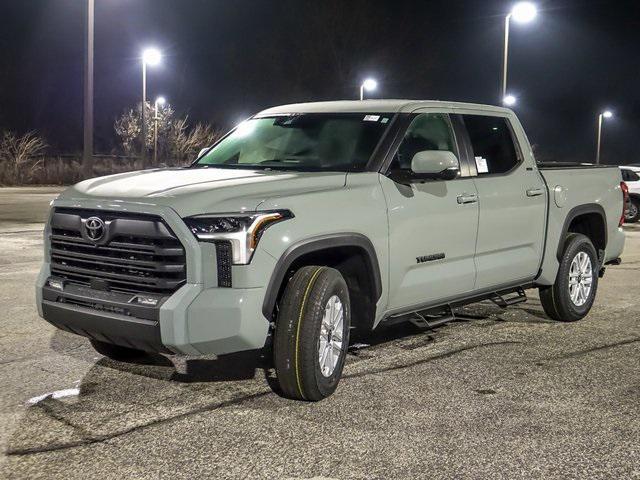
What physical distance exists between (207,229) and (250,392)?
→ 124 centimetres

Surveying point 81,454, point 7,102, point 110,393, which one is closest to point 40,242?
point 110,393

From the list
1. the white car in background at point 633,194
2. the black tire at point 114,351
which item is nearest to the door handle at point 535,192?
the black tire at point 114,351

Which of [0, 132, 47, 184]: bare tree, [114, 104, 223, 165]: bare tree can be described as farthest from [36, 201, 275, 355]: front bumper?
[114, 104, 223, 165]: bare tree

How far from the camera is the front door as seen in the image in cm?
564

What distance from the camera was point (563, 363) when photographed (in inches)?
244

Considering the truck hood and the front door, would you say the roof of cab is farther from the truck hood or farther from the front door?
the truck hood

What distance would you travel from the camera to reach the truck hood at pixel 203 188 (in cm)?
470

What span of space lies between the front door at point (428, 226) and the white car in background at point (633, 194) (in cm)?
1743

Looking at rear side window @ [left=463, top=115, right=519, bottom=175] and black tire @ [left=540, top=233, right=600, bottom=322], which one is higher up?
rear side window @ [left=463, top=115, right=519, bottom=175]

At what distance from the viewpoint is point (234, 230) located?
4.63 m

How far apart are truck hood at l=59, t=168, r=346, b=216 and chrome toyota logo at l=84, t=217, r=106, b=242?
0.15 meters

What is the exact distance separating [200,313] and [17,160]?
41.6 m

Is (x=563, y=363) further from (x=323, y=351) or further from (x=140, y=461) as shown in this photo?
(x=140, y=461)

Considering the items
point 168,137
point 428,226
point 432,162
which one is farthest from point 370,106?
point 168,137
